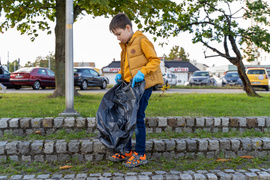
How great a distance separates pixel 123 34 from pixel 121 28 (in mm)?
84

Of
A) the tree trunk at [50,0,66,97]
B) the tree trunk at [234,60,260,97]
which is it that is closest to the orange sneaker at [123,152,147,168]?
the tree trunk at [50,0,66,97]

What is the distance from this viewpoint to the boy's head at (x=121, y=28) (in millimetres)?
3664

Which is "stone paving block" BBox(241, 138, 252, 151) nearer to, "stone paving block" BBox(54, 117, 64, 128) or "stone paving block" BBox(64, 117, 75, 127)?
"stone paving block" BBox(64, 117, 75, 127)

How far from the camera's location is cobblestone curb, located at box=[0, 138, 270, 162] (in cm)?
404

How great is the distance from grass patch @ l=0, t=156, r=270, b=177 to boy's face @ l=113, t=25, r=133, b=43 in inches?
66.6

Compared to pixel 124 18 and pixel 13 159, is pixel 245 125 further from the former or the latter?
pixel 13 159

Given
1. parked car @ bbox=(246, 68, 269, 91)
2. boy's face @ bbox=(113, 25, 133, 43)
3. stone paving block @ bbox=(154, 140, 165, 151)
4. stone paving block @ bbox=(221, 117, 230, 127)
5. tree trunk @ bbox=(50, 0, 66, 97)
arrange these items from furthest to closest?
parked car @ bbox=(246, 68, 269, 91) → tree trunk @ bbox=(50, 0, 66, 97) → stone paving block @ bbox=(221, 117, 230, 127) → stone paving block @ bbox=(154, 140, 165, 151) → boy's face @ bbox=(113, 25, 133, 43)

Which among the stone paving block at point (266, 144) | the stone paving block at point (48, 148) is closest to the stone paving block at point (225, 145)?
the stone paving block at point (266, 144)

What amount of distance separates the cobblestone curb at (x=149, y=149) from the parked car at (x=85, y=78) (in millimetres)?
13308

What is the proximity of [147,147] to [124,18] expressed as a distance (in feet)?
6.17

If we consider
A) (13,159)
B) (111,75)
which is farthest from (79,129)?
(111,75)

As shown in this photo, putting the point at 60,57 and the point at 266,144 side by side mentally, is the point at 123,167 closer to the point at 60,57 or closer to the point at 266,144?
the point at 266,144

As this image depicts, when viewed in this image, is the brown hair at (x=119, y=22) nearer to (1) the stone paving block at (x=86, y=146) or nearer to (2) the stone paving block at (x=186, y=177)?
(1) the stone paving block at (x=86, y=146)

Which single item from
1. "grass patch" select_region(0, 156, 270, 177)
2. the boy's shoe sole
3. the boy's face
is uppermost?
the boy's face
